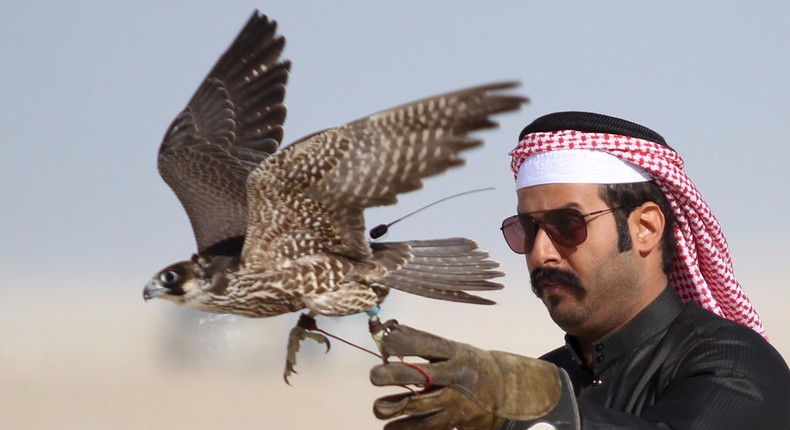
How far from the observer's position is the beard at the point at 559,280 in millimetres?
3201

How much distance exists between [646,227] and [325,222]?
114cm

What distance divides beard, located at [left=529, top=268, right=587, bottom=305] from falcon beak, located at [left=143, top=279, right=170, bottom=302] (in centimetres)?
181

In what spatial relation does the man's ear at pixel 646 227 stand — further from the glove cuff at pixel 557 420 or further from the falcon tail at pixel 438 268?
the falcon tail at pixel 438 268

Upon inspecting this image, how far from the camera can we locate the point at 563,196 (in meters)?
3.26

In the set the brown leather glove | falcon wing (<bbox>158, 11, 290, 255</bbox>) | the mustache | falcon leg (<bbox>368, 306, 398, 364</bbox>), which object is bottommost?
the brown leather glove

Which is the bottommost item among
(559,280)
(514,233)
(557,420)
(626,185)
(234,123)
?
(557,420)

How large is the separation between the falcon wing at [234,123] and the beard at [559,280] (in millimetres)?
1885

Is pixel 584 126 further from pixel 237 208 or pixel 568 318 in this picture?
pixel 237 208

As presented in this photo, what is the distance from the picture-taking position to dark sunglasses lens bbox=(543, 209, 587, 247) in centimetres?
318

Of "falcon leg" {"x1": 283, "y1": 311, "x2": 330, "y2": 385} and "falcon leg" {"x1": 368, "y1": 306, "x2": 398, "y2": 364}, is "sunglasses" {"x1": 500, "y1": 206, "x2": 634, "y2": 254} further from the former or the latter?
"falcon leg" {"x1": 283, "y1": 311, "x2": 330, "y2": 385}

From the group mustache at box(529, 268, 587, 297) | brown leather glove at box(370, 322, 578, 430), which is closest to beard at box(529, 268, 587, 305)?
mustache at box(529, 268, 587, 297)

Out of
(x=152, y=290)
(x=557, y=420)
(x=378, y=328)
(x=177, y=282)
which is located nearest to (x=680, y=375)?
(x=557, y=420)

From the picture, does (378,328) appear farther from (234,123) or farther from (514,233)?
(234,123)

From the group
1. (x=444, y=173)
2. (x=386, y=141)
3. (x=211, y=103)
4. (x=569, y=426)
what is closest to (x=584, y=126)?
(x=444, y=173)
